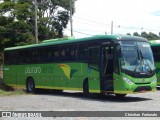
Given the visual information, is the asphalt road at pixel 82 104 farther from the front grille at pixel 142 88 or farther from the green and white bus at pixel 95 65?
the green and white bus at pixel 95 65

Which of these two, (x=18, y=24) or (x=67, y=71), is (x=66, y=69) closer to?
(x=67, y=71)

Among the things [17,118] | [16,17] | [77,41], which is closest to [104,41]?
[77,41]

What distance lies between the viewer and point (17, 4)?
44.8m

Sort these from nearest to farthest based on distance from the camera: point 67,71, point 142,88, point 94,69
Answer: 1. point 142,88
2. point 94,69
3. point 67,71

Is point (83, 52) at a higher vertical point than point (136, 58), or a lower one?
higher

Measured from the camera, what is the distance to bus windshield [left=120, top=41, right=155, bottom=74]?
16906mm

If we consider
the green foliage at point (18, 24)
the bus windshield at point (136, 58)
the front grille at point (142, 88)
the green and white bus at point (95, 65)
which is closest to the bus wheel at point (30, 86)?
the green and white bus at point (95, 65)

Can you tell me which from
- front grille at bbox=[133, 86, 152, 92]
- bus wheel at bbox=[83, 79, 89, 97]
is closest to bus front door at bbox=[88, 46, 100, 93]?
bus wheel at bbox=[83, 79, 89, 97]

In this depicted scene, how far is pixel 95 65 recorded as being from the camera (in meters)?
18.1

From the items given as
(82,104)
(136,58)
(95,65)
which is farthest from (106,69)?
(82,104)

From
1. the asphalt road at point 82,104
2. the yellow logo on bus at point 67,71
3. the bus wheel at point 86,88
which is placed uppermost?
the yellow logo on bus at point 67,71

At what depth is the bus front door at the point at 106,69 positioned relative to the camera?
17469 mm

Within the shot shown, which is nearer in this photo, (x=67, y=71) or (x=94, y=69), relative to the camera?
(x=94, y=69)

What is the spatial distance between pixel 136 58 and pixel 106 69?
1.55m
